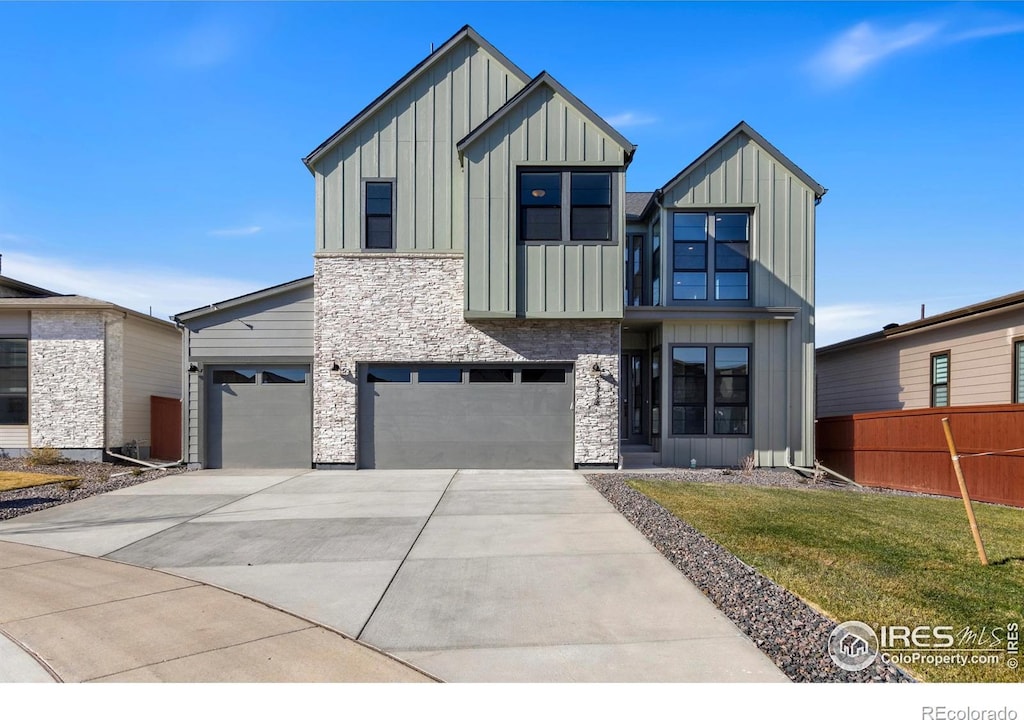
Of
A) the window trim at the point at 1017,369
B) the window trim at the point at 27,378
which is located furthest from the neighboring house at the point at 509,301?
the window trim at the point at 27,378

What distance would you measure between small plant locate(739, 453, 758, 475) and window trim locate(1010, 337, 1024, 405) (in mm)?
5053

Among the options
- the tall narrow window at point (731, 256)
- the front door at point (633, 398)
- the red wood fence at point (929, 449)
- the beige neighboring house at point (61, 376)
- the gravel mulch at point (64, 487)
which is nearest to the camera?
the gravel mulch at point (64, 487)

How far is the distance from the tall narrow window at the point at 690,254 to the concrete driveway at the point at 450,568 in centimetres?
638

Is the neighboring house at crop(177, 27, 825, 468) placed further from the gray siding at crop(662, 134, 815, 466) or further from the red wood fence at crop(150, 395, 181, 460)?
the red wood fence at crop(150, 395, 181, 460)

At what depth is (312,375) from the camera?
15078 millimetres

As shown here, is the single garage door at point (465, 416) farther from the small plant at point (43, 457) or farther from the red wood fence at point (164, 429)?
the small plant at point (43, 457)

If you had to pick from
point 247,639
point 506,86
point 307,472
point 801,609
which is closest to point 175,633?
point 247,639

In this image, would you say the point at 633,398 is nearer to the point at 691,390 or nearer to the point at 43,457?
the point at 691,390

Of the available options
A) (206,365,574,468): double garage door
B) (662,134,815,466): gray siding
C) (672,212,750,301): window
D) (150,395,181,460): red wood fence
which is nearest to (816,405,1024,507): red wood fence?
(662,134,815,466): gray siding

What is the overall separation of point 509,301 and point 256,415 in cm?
660

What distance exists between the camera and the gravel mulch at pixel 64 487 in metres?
10.3

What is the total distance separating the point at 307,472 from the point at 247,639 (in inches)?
401

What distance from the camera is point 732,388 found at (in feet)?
50.5

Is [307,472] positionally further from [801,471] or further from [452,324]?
[801,471]
